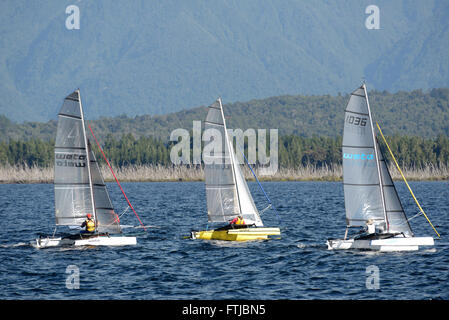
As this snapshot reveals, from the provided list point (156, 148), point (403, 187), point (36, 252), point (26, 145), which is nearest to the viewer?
point (36, 252)

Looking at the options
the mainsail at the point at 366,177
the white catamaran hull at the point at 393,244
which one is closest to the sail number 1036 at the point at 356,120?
the mainsail at the point at 366,177

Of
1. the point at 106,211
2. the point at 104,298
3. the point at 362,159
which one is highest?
the point at 362,159

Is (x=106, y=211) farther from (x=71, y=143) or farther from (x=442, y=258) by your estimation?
(x=442, y=258)

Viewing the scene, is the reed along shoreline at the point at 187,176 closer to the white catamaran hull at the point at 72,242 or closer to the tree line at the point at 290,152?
the tree line at the point at 290,152

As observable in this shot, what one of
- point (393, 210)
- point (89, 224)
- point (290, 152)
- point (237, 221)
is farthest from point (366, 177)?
point (290, 152)

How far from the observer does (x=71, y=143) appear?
1513 inches

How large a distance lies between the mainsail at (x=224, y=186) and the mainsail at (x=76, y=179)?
19.9 ft

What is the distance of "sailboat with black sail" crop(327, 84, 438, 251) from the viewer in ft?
118

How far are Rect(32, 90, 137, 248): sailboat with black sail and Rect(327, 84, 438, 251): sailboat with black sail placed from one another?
1188 cm

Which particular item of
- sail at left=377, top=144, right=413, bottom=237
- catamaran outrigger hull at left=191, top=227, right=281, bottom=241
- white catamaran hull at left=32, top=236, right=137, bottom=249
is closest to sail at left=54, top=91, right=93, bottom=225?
white catamaran hull at left=32, top=236, right=137, bottom=249

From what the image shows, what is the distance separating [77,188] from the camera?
38844mm

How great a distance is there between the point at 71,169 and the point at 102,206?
8.36ft
